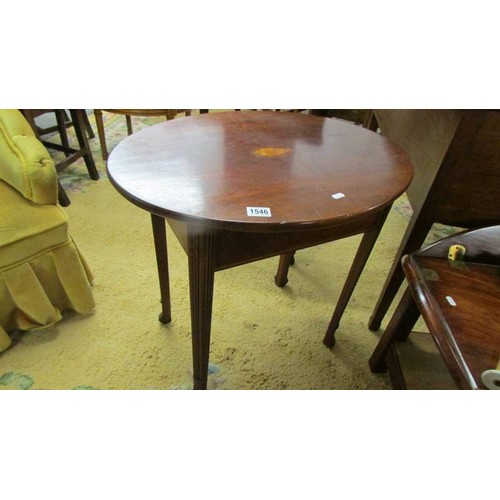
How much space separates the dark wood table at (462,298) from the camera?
0.55 meters

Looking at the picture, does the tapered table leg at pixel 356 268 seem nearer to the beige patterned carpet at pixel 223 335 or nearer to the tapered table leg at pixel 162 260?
the beige patterned carpet at pixel 223 335

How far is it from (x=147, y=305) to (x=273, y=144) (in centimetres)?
81

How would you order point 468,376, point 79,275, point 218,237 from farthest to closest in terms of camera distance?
1. point 79,275
2. point 218,237
3. point 468,376

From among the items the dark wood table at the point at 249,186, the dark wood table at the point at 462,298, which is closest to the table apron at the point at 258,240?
the dark wood table at the point at 249,186

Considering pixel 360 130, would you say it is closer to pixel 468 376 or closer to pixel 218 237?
pixel 218 237

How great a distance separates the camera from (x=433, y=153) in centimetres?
88

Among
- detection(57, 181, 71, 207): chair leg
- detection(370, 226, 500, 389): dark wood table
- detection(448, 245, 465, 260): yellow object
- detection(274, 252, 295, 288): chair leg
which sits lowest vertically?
detection(57, 181, 71, 207): chair leg

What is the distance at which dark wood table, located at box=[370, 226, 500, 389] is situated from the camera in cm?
55

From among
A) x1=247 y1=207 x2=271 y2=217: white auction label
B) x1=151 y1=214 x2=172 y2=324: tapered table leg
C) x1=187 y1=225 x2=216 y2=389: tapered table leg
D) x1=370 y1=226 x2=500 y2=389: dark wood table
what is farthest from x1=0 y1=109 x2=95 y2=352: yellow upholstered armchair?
x1=370 y1=226 x2=500 y2=389: dark wood table

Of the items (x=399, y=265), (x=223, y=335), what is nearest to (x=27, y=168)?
(x=223, y=335)

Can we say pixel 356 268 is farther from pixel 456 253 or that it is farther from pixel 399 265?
pixel 456 253

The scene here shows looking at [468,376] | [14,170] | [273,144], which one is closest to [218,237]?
[273,144]

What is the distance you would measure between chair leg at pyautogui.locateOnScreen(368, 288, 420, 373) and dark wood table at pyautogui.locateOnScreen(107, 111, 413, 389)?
158 millimetres

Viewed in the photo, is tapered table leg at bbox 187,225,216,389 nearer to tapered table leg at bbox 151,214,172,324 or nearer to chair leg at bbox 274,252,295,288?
tapered table leg at bbox 151,214,172,324
